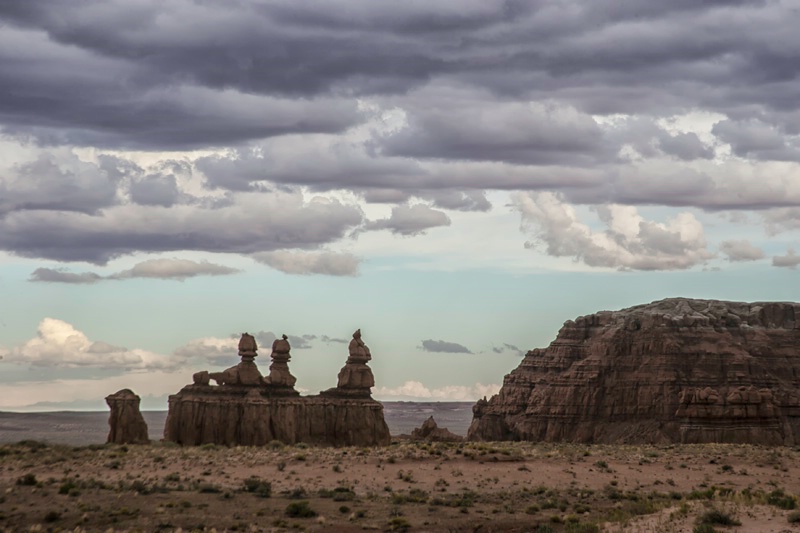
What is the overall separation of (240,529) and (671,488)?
97.2 ft

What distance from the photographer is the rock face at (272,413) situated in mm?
95250

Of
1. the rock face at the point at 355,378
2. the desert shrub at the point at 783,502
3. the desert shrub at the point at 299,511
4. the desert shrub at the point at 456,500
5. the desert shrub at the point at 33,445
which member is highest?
the rock face at the point at 355,378

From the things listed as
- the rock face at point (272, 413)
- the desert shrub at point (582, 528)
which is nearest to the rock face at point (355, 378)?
the rock face at point (272, 413)

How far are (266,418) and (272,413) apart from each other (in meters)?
0.89

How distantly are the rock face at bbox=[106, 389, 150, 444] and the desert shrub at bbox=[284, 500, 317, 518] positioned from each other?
117 feet

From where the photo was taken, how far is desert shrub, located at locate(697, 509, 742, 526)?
50125 mm

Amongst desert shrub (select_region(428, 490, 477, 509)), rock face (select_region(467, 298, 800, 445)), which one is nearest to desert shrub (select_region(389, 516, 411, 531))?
desert shrub (select_region(428, 490, 477, 509))

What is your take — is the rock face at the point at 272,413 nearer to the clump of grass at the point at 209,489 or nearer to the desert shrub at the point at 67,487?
the clump of grass at the point at 209,489

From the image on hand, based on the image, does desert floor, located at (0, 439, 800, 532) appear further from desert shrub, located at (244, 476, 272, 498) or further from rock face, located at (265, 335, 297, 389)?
rock face, located at (265, 335, 297, 389)

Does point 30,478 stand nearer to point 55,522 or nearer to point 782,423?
point 55,522

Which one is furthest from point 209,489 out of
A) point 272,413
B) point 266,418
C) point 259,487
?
point 272,413

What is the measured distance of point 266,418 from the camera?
9550cm

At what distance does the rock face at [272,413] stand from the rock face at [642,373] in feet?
135

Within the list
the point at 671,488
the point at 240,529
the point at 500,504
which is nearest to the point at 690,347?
the point at 671,488
